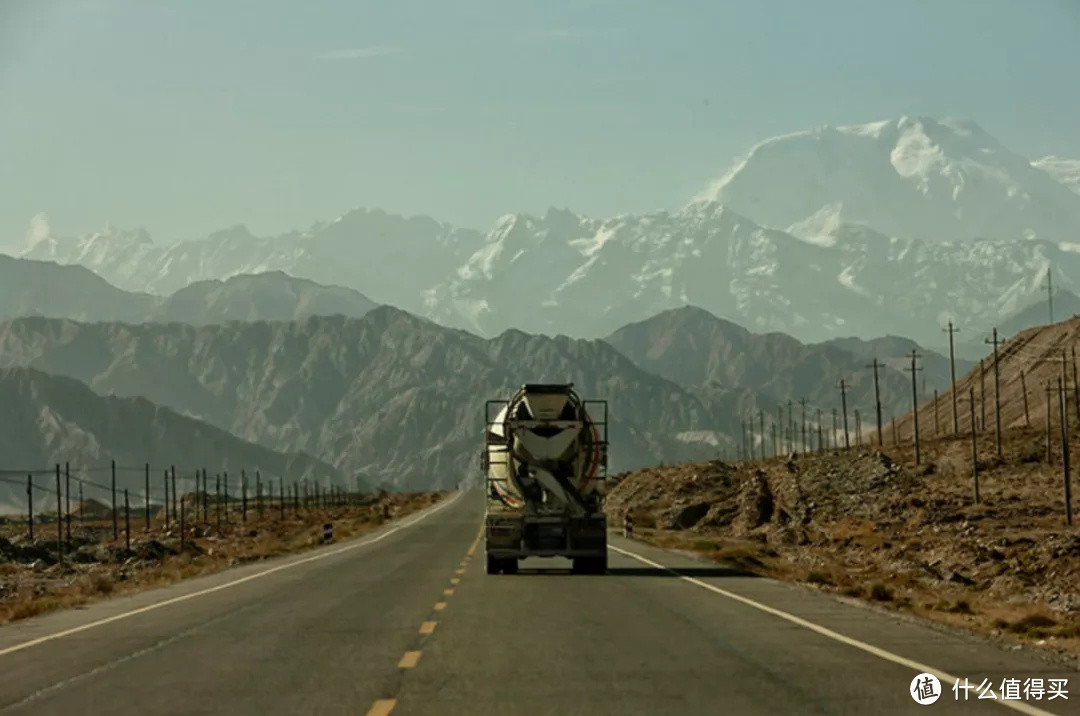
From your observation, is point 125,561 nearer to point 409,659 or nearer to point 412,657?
point 412,657

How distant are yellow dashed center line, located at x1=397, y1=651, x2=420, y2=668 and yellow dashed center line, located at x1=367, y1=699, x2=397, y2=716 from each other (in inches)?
111

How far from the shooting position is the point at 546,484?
35.8m

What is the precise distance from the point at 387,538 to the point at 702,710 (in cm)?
5312

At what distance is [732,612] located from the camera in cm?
2477

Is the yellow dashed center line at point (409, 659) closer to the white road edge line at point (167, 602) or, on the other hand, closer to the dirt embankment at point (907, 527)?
the white road edge line at point (167, 602)

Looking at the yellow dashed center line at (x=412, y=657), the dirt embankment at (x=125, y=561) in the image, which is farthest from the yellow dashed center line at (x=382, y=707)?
the dirt embankment at (x=125, y=561)

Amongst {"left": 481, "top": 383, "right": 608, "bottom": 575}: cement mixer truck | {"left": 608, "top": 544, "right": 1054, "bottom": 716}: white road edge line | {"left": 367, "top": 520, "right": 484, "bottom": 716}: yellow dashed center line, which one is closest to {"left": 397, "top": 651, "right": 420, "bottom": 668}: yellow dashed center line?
{"left": 367, "top": 520, "right": 484, "bottom": 716}: yellow dashed center line

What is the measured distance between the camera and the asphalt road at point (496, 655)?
14664 millimetres

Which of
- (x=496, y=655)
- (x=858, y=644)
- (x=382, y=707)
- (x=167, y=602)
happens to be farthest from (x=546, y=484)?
(x=382, y=707)

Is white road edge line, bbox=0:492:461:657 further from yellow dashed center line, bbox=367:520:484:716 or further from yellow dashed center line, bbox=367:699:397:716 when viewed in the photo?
yellow dashed center line, bbox=367:699:397:716

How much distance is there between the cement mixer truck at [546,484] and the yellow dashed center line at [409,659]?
1670cm

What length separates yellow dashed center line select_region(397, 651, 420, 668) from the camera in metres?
17.5

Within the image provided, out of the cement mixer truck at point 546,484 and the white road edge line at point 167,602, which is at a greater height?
the cement mixer truck at point 546,484

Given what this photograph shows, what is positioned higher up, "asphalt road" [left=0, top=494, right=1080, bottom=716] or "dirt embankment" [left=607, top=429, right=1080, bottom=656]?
"asphalt road" [left=0, top=494, right=1080, bottom=716]
